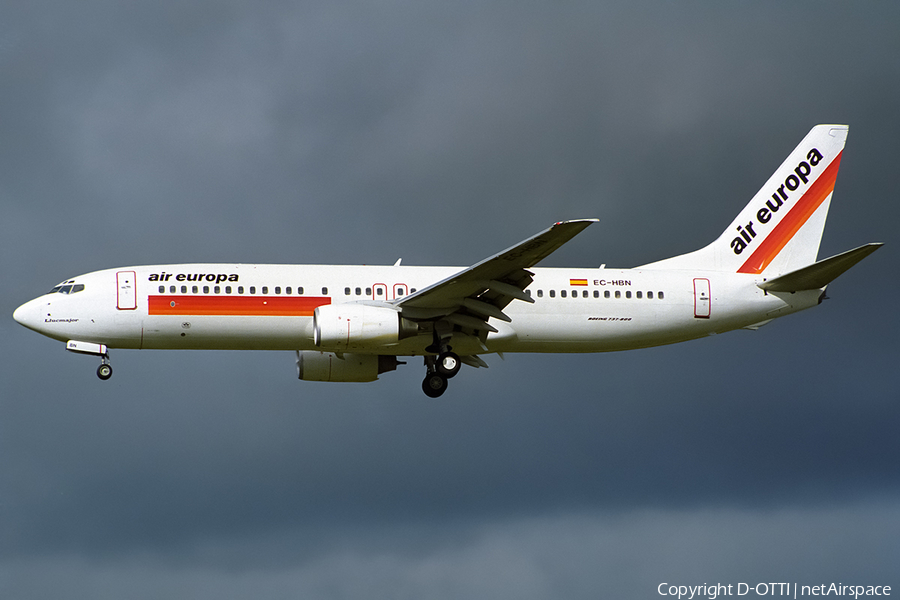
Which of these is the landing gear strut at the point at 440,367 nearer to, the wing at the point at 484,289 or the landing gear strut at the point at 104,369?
the wing at the point at 484,289

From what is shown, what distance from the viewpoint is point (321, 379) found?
152 ft

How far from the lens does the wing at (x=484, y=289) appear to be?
38438mm

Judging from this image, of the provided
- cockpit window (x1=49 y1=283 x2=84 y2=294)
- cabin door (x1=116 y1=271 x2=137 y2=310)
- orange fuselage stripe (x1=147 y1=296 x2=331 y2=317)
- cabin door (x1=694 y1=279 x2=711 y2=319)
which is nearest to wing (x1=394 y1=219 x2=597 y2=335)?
orange fuselage stripe (x1=147 y1=296 x2=331 y2=317)

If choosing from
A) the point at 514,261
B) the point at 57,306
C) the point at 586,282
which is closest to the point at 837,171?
the point at 586,282

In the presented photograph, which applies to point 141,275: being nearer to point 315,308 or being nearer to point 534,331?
point 315,308

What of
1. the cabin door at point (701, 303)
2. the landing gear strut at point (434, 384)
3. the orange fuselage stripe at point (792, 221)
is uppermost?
the orange fuselage stripe at point (792, 221)

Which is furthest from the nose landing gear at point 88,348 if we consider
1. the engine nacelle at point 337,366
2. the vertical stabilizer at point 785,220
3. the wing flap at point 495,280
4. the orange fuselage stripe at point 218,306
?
the vertical stabilizer at point 785,220

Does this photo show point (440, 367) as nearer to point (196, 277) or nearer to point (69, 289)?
point (196, 277)

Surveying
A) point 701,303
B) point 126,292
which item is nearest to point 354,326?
point 126,292

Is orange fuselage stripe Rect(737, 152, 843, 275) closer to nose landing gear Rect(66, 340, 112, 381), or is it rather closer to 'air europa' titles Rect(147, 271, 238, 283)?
'air europa' titles Rect(147, 271, 238, 283)

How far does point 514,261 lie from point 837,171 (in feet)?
59.2

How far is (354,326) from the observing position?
40.6 metres

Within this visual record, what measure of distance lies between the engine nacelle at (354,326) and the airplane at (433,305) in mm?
46

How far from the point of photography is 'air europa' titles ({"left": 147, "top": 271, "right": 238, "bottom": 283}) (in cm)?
4200
